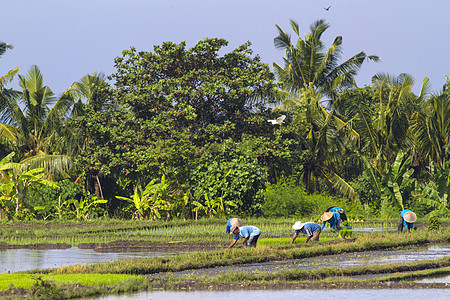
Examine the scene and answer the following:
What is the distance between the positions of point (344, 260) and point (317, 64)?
73.4ft

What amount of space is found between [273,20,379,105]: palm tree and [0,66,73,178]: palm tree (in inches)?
462

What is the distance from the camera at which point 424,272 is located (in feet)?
43.7

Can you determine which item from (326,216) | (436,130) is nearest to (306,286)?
(326,216)

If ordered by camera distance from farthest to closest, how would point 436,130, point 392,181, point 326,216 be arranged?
point 436,130 < point 392,181 < point 326,216

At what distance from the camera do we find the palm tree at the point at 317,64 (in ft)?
120

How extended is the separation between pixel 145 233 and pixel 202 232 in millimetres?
2050

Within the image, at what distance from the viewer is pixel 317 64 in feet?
121

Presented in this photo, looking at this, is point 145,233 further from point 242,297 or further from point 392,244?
point 242,297

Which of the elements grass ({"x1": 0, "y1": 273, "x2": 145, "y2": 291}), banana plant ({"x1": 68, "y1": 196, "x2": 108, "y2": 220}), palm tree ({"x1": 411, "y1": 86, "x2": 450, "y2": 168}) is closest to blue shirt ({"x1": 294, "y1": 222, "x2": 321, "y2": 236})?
grass ({"x1": 0, "y1": 273, "x2": 145, "y2": 291})

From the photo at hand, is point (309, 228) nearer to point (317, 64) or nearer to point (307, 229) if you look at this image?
point (307, 229)

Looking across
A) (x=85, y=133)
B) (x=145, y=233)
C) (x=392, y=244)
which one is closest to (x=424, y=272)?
(x=392, y=244)

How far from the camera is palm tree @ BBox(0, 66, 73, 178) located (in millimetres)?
33906

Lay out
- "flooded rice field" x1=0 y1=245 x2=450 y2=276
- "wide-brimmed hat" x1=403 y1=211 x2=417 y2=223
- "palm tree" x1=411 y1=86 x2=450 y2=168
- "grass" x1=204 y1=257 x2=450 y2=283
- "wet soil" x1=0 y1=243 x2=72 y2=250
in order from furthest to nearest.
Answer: "palm tree" x1=411 y1=86 x2=450 y2=168, "wide-brimmed hat" x1=403 y1=211 x2=417 y2=223, "wet soil" x1=0 y1=243 x2=72 y2=250, "flooded rice field" x1=0 y1=245 x2=450 y2=276, "grass" x1=204 y1=257 x2=450 y2=283

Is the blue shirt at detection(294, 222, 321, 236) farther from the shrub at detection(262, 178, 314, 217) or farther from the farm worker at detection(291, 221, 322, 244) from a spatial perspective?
the shrub at detection(262, 178, 314, 217)
